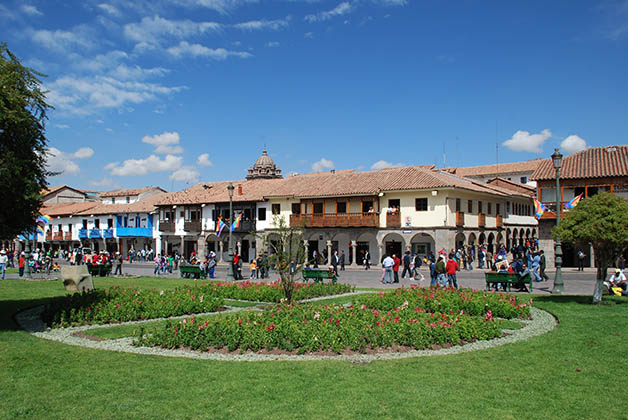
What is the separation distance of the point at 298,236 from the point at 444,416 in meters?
9.69

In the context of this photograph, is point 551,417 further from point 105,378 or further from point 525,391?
point 105,378

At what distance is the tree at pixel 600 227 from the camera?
13195 millimetres

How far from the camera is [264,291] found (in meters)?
17.0

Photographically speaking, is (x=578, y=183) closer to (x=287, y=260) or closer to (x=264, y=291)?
(x=264, y=291)

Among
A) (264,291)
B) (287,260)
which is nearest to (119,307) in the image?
(287,260)

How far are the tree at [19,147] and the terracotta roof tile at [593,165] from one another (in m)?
32.6

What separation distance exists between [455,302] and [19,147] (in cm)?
1109

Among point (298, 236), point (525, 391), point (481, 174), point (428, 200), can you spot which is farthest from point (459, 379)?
point (481, 174)

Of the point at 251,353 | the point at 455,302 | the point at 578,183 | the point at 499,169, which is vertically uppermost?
the point at 499,169

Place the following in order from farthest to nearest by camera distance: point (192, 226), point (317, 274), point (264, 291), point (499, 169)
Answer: point (499, 169) < point (192, 226) < point (317, 274) < point (264, 291)

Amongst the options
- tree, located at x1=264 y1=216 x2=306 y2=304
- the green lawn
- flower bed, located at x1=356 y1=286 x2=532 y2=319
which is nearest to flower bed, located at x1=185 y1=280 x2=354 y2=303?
tree, located at x1=264 y1=216 x2=306 y2=304

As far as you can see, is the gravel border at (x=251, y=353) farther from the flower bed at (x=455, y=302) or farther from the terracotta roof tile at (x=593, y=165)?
the terracotta roof tile at (x=593, y=165)

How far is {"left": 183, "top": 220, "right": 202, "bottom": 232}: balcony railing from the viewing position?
50084 millimetres

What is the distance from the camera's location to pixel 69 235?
62500 mm
